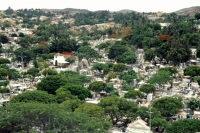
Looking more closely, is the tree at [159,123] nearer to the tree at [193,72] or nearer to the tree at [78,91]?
the tree at [78,91]

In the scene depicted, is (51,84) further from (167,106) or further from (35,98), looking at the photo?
(167,106)

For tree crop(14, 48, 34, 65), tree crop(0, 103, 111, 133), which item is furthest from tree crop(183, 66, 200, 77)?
tree crop(14, 48, 34, 65)

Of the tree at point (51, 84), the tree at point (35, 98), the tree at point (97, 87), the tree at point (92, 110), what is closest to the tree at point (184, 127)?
the tree at point (92, 110)

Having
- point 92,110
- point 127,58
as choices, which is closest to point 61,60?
point 127,58

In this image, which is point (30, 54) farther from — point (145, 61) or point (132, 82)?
point (132, 82)

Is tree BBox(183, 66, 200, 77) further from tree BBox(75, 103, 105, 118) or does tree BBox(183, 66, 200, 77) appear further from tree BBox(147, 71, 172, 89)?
tree BBox(75, 103, 105, 118)

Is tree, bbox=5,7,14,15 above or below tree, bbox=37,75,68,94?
above

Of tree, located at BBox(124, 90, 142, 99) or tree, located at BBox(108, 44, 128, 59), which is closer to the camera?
tree, located at BBox(124, 90, 142, 99)

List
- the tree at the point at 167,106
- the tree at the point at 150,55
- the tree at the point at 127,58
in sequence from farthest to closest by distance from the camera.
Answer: the tree at the point at 127,58, the tree at the point at 150,55, the tree at the point at 167,106
